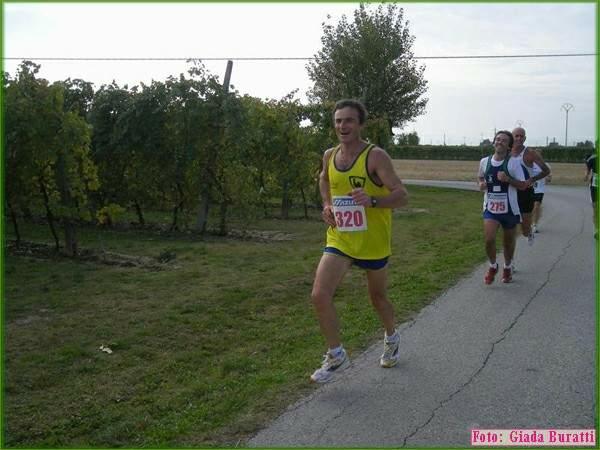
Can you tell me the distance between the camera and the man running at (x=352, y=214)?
482 cm

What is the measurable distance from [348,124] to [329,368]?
180 cm

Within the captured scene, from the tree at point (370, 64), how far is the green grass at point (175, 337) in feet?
93.1

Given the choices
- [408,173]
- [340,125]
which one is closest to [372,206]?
[340,125]

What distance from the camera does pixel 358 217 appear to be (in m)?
4.86

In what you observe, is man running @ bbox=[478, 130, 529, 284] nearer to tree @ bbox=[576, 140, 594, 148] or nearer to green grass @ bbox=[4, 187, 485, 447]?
green grass @ bbox=[4, 187, 485, 447]

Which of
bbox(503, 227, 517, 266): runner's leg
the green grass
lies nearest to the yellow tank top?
the green grass

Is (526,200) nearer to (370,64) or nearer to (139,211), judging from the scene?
(139,211)

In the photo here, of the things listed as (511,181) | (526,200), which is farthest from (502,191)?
(526,200)

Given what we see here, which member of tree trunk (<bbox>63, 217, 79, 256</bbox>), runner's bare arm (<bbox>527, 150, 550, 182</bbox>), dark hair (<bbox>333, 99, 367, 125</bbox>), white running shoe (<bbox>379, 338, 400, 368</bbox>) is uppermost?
dark hair (<bbox>333, 99, 367, 125</bbox>)

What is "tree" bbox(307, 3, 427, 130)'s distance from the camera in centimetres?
3875

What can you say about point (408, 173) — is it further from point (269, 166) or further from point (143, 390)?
point (143, 390)

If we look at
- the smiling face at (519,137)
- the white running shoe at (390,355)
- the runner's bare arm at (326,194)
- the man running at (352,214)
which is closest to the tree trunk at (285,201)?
the smiling face at (519,137)

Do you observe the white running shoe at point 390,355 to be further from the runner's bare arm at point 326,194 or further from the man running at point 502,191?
the man running at point 502,191

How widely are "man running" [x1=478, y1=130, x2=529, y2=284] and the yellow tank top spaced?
3.69 m
